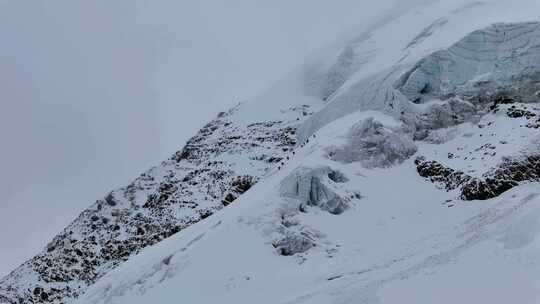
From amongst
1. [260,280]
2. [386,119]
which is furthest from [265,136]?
[260,280]

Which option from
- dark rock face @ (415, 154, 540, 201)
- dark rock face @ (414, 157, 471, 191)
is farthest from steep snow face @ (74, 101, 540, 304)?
dark rock face @ (415, 154, 540, 201)

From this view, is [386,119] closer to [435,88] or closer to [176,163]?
[435,88]

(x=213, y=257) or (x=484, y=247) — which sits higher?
(x=213, y=257)

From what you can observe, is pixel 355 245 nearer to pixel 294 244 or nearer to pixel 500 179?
pixel 294 244

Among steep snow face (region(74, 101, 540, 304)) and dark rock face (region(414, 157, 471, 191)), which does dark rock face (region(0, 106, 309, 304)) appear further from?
dark rock face (region(414, 157, 471, 191))

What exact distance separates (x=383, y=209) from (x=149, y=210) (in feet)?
89.2

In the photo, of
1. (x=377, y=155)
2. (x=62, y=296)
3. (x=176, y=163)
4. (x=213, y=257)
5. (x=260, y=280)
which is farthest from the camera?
(x=176, y=163)

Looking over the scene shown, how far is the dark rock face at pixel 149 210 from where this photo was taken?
149ft

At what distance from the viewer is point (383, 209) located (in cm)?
2853

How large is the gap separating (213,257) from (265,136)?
30.6 m

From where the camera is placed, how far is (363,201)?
29.1 meters

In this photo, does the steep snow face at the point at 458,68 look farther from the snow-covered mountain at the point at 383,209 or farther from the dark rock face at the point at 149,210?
the dark rock face at the point at 149,210

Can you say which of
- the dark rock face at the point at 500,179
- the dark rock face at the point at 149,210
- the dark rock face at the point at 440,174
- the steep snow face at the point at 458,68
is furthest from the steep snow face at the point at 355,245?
the dark rock face at the point at 149,210

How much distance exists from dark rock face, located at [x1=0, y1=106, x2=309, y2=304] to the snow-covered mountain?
7.9 inches
